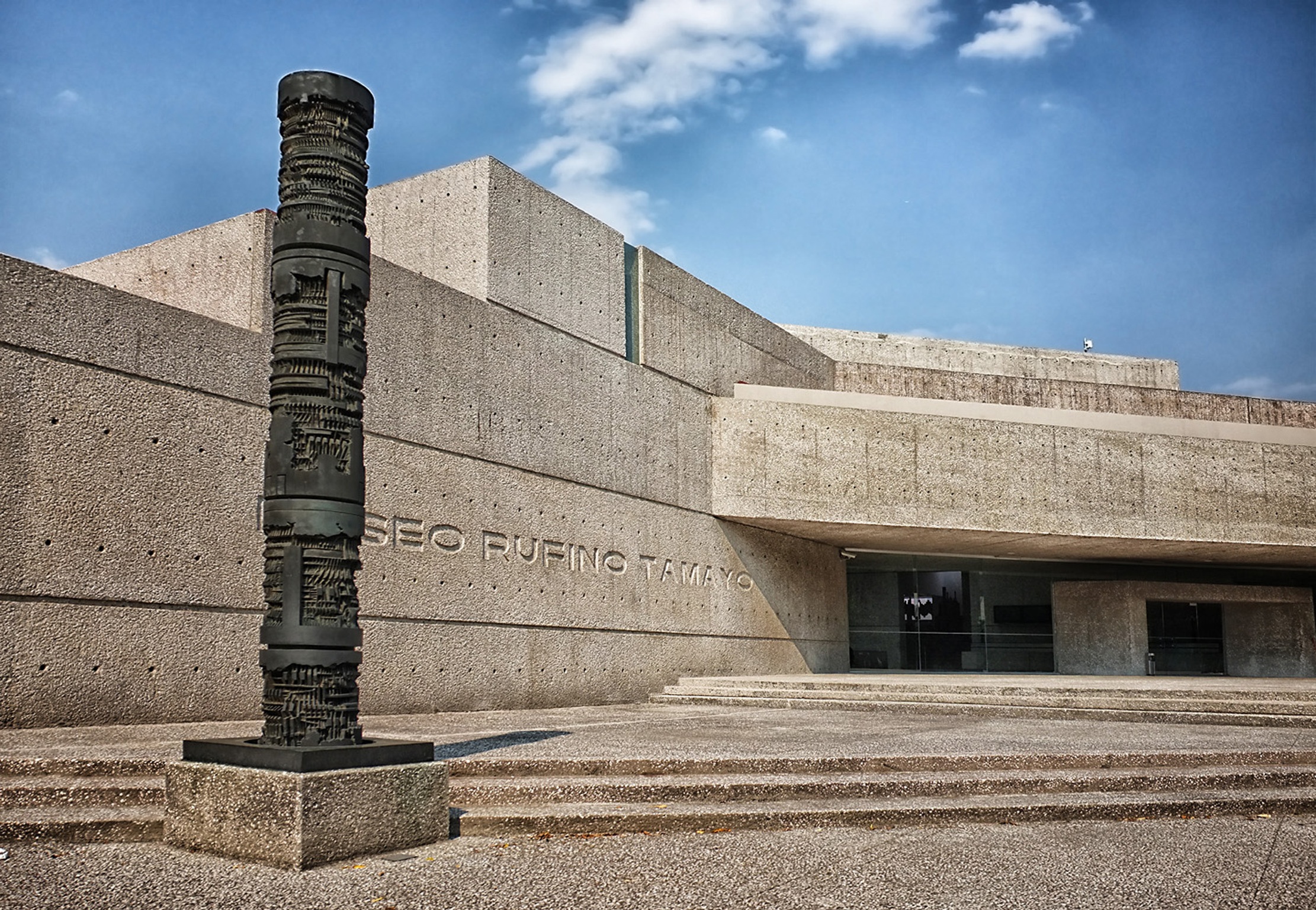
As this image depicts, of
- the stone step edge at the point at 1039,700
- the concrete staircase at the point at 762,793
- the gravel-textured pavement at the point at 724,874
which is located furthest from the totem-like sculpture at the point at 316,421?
the stone step edge at the point at 1039,700

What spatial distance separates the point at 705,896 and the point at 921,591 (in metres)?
18.4

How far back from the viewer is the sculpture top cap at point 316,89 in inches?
214

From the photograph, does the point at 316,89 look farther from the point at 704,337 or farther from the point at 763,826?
the point at 704,337

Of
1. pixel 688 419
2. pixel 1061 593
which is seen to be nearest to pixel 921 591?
pixel 1061 593

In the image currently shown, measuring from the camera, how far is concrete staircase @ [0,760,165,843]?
514cm

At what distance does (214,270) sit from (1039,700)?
10.1 m

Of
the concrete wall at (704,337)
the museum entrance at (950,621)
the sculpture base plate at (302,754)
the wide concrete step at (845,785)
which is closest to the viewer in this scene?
the sculpture base plate at (302,754)

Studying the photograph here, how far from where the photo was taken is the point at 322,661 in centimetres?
514

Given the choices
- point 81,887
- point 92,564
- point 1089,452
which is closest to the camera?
point 81,887

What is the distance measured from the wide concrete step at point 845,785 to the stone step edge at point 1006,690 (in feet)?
16.6

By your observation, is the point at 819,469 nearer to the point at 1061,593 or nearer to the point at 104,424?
the point at 1061,593

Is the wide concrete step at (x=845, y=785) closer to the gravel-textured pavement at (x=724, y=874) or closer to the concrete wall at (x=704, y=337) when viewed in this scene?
the gravel-textured pavement at (x=724, y=874)

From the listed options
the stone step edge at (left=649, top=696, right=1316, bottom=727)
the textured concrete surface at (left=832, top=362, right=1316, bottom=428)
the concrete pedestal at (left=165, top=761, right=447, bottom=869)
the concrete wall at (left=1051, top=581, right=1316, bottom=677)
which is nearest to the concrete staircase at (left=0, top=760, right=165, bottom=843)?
the concrete pedestal at (left=165, top=761, right=447, bottom=869)

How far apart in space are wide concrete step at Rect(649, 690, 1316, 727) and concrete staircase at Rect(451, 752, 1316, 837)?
4.03 meters
